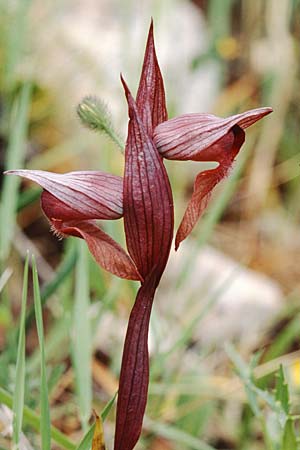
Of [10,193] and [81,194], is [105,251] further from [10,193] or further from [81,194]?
[10,193]

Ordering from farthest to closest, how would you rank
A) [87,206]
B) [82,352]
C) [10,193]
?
1. [10,193]
2. [82,352]
3. [87,206]

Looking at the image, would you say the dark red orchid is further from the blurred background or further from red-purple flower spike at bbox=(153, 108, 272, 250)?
the blurred background

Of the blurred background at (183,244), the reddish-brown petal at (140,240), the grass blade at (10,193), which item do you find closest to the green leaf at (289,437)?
the blurred background at (183,244)

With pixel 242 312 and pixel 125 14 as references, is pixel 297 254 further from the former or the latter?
pixel 125 14

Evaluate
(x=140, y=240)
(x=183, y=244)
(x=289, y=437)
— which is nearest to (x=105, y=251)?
(x=140, y=240)

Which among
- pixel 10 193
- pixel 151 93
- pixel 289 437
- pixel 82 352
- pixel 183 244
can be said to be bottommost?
pixel 289 437

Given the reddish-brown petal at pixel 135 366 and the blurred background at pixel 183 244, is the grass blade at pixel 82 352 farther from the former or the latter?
the reddish-brown petal at pixel 135 366

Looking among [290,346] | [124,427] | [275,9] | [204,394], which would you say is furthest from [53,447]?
[275,9]
